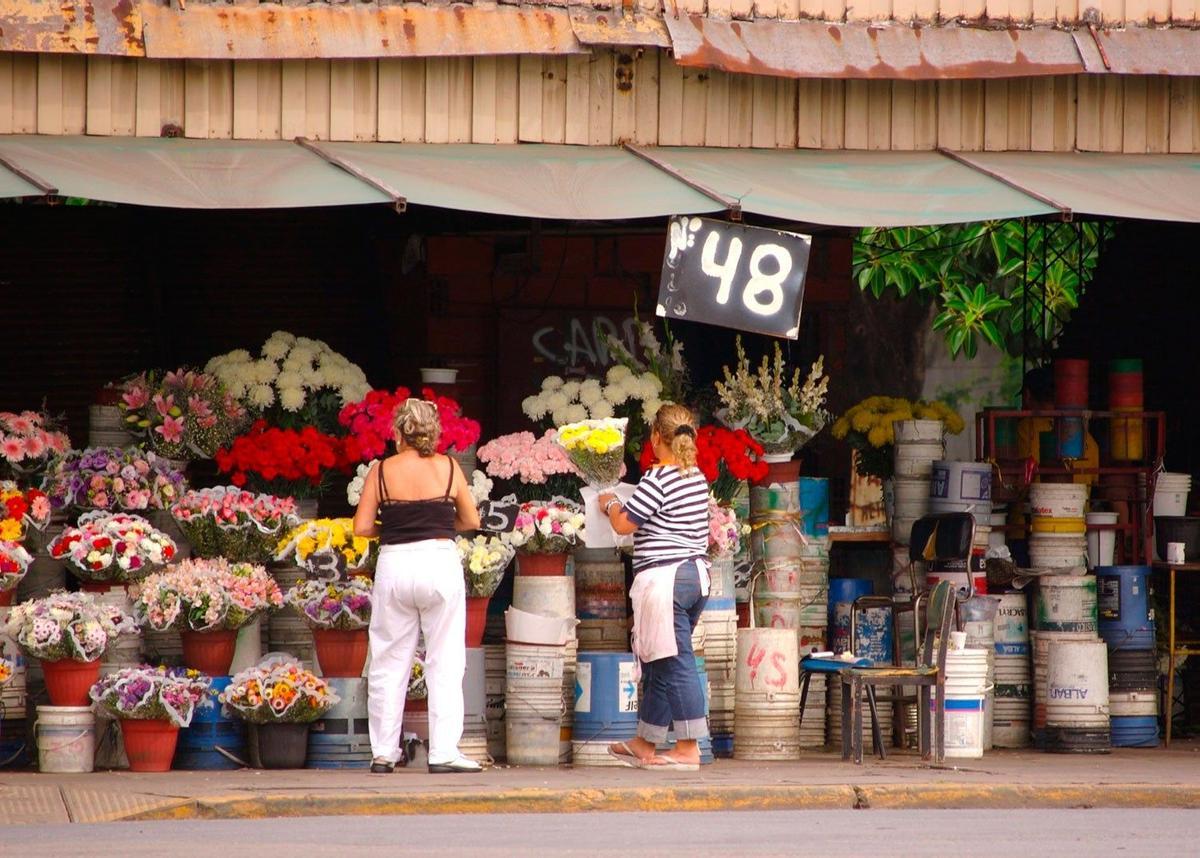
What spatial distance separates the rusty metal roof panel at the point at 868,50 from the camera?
37.0 feet

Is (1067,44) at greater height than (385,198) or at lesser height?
greater

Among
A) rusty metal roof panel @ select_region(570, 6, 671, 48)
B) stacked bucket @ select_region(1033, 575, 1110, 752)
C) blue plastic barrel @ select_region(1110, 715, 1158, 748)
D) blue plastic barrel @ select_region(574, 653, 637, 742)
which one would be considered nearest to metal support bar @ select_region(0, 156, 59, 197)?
rusty metal roof panel @ select_region(570, 6, 671, 48)

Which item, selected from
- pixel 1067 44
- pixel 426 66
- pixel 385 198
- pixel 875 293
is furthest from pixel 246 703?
pixel 875 293

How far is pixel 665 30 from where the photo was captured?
11328 mm

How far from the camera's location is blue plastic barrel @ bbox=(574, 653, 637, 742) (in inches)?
431

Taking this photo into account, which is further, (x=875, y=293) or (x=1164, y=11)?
(x=875, y=293)

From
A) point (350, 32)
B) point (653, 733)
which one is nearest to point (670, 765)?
point (653, 733)

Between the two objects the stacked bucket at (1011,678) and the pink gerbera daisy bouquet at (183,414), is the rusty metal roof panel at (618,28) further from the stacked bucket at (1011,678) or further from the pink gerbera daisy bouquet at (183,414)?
the stacked bucket at (1011,678)

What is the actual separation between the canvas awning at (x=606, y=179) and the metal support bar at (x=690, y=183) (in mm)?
10

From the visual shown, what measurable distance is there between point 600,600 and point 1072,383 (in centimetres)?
346

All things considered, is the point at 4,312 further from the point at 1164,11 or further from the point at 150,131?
the point at 1164,11

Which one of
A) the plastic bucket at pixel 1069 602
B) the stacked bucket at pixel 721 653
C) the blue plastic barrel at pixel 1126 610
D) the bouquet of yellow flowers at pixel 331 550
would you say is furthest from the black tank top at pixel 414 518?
the blue plastic barrel at pixel 1126 610

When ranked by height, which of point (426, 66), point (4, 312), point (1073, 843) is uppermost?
point (426, 66)

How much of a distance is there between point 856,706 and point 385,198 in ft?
12.2
